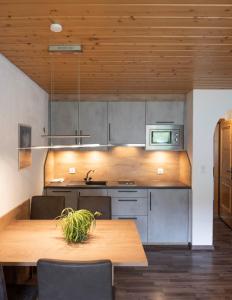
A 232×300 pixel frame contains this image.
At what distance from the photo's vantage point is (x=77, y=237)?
2521 millimetres

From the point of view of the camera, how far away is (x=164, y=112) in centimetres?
517

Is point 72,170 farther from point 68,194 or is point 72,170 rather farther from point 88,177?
point 68,194

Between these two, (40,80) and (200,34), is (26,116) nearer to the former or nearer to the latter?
(40,80)

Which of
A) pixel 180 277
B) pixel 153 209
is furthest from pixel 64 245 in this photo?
pixel 153 209

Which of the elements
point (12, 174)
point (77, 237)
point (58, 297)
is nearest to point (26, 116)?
point (12, 174)

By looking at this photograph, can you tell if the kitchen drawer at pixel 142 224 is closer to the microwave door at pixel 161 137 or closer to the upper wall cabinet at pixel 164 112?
the microwave door at pixel 161 137

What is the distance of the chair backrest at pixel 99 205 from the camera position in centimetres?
367

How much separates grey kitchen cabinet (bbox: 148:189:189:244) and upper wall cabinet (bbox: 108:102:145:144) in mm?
943

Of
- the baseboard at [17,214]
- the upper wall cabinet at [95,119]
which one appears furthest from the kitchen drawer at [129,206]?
the baseboard at [17,214]

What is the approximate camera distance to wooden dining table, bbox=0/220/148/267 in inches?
86.4

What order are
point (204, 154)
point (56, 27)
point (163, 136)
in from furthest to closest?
1. point (163, 136)
2. point (204, 154)
3. point (56, 27)

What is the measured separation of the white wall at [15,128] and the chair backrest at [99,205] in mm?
748

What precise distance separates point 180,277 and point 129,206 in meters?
1.37

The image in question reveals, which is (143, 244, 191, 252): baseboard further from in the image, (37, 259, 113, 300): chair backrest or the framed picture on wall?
(37, 259, 113, 300): chair backrest
